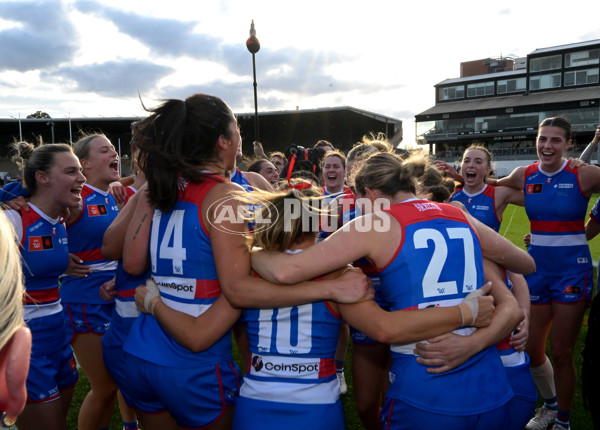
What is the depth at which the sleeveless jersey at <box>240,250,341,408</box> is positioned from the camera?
1.91 m

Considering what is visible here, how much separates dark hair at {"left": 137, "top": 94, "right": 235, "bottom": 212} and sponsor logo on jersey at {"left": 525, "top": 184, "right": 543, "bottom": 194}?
11.8ft

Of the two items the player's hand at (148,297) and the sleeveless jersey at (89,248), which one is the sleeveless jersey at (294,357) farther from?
the sleeveless jersey at (89,248)

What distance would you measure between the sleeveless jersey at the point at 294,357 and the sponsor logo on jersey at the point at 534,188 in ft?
11.2

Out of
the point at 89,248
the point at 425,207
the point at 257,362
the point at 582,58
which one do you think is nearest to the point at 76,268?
the point at 89,248

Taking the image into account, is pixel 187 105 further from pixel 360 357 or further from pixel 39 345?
pixel 360 357

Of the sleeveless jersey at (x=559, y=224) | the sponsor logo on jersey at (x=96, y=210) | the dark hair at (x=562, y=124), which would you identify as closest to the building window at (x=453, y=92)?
the dark hair at (x=562, y=124)

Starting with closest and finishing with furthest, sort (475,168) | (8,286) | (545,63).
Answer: (8,286)
(475,168)
(545,63)

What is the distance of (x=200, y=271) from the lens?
2.05m

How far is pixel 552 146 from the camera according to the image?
4422 millimetres

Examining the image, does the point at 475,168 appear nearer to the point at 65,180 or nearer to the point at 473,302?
the point at 473,302

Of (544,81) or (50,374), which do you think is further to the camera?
(544,81)

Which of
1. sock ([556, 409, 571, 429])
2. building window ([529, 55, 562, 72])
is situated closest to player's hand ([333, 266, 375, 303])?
sock ([556, 409, 571, 429])

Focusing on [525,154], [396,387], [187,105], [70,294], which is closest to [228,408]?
[396,387]

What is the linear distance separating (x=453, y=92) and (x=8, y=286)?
232ft
